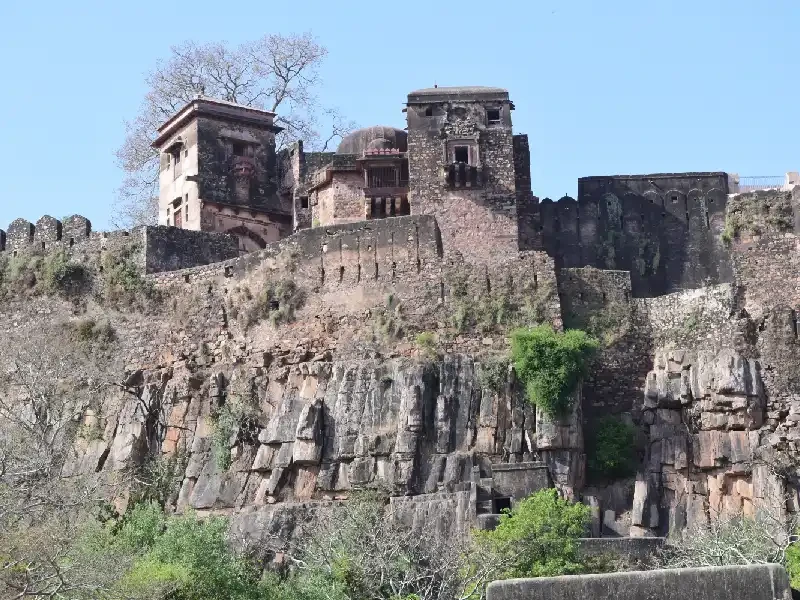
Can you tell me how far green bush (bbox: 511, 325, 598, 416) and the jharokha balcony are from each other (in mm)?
4361

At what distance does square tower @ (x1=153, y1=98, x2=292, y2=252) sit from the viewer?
39906mm

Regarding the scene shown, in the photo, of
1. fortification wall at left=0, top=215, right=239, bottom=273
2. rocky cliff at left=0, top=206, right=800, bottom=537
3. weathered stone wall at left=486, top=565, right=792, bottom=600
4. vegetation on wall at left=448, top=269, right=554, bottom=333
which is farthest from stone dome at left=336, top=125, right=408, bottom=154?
weathered stone wall at left=486, top=565, right=792, bottom=600

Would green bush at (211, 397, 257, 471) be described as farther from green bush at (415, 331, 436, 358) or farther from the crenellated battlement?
the crenellated battlement

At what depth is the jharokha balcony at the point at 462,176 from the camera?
34.5m

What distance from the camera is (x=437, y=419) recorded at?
3086 centimetres

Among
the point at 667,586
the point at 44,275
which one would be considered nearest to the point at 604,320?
the point at 44,275

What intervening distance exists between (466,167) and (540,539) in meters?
10.6

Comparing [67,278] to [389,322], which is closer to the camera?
[389,322]

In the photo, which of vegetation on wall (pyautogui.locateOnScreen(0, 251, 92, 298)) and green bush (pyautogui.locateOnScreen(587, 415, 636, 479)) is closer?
green bush (pyautogui.locateOnScreen(587, 415, 636, 479))

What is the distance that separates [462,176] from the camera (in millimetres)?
34531

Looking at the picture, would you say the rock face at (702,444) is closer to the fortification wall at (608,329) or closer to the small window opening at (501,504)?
the fortification wall at (608,329)

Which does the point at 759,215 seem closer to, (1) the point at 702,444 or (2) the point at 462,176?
(1) the point at 702,444

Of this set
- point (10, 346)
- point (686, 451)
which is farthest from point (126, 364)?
point (686, 451)

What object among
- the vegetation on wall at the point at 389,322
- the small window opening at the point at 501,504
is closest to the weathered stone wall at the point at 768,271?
the small window opening at the point at 501,504
